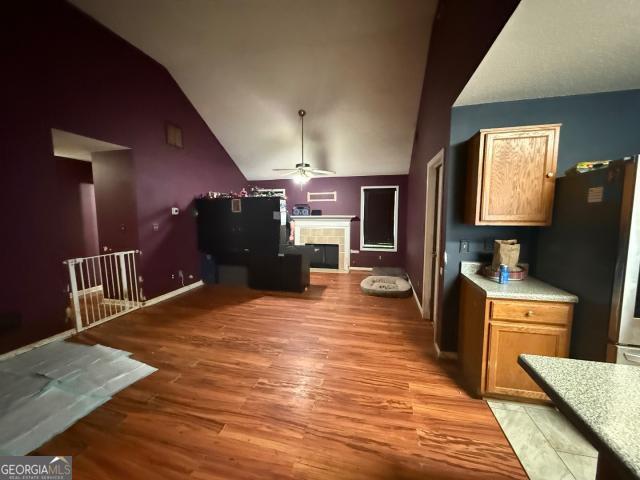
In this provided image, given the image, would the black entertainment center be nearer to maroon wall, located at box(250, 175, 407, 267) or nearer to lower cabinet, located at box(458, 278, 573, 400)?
maroon wall, located at box(250, 175, 407, 267)

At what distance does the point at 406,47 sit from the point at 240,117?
10.2 feet

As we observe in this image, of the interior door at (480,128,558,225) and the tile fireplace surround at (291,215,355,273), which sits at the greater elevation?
the interior door at (480,128,558,225)

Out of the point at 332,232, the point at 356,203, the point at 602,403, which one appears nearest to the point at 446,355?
the point at 602,403

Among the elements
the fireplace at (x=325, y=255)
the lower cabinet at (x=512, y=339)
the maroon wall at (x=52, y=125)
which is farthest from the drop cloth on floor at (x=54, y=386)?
the fireplace at (x=325, y=255)

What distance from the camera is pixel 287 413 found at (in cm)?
173

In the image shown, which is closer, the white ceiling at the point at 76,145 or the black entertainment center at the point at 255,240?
the white ceiling at the point at 76,145

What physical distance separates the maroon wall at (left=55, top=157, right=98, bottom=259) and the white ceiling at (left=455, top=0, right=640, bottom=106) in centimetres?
605

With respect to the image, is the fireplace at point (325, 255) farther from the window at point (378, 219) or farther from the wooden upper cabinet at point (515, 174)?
the wooden upper cabinet at point (515, 174)

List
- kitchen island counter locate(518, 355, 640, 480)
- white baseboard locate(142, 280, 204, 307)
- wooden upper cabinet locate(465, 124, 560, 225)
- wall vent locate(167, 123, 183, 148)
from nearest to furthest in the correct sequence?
kitchen island counter locate(518, 355, 640, 480), wooden upper cabinet locate(465, 124, 560, 225), white baseboard locate(142, 280, 204, 307), wall vent locate(167, 123, 183, 148)

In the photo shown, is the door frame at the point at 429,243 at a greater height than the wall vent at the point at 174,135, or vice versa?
the wall vent at the point at 174,135

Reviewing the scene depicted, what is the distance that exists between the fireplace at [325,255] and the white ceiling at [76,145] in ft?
14.1

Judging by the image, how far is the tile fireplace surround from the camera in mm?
6207

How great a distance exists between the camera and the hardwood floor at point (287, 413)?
1.37 meters

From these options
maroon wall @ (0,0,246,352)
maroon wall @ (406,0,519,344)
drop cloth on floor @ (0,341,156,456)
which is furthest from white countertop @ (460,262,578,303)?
maroon wall @ (0,0,246,352)
